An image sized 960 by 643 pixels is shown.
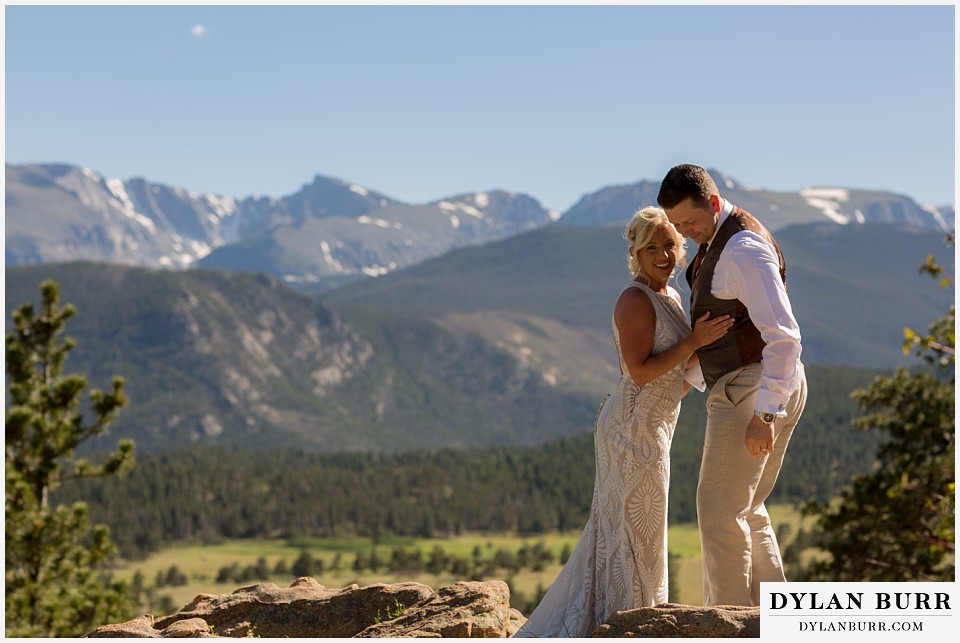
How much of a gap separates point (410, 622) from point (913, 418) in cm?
2266

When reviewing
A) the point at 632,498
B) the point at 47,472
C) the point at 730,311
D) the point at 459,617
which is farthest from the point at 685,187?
the point at 47,472

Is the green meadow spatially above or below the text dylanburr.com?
below

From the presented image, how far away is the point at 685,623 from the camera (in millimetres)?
8086

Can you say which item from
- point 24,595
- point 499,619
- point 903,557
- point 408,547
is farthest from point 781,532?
point 499,619

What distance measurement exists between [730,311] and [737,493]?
1343mm

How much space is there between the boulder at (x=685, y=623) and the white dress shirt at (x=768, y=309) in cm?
152

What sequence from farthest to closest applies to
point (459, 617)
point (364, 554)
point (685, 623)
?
point (364, 554) < point (459, 617) < point (685, 623)

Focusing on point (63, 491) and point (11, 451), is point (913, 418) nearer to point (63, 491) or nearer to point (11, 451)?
point (11, 451)

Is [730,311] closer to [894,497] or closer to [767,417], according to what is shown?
[767,417]

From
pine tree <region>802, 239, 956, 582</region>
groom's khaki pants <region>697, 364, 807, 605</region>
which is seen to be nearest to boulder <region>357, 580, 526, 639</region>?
groom's khaki pants <region>697, 364, 807, 605</region>

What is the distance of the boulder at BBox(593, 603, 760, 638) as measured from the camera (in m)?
8.01

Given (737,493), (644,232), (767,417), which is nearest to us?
(767,417)

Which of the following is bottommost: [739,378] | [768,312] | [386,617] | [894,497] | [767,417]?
[894,497]

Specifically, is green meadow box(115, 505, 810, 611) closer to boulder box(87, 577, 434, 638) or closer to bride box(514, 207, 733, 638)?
boulder box(87, 577, 434, 638)
